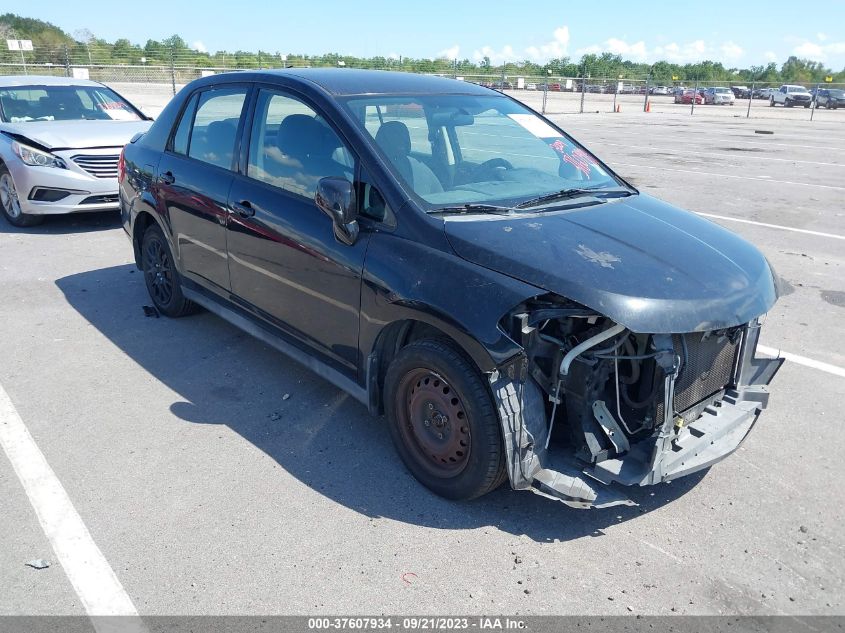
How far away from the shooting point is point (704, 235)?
3.52 meters

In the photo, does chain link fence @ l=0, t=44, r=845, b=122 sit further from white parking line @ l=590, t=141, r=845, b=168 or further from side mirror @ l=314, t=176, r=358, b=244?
side mirror @ l=314, t=176, r=358, b=244

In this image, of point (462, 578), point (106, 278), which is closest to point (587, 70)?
point (106, 278)

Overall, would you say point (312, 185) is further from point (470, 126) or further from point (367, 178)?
point (470, 126)

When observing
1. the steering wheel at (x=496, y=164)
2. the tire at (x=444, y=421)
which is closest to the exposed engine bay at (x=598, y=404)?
the tire at (x=444, y=421)

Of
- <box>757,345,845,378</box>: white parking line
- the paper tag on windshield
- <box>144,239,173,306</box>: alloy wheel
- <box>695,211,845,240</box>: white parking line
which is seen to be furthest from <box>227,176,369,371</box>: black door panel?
<box>695,211,845,240</box>: white parking line

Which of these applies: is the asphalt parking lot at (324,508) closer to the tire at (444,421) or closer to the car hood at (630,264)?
the tire at (444,421)

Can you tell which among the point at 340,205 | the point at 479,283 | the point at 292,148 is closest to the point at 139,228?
the point at 292,148

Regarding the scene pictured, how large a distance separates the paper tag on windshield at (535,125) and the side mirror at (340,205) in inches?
61.7

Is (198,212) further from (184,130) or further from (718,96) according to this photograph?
(718,96)

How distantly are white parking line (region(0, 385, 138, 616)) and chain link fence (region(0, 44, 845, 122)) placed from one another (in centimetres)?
2327

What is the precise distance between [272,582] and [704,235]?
260 cm

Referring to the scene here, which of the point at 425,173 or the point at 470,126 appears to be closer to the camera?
the point at 425,173

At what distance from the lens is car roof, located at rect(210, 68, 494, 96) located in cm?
396

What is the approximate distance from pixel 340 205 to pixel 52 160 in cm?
616
